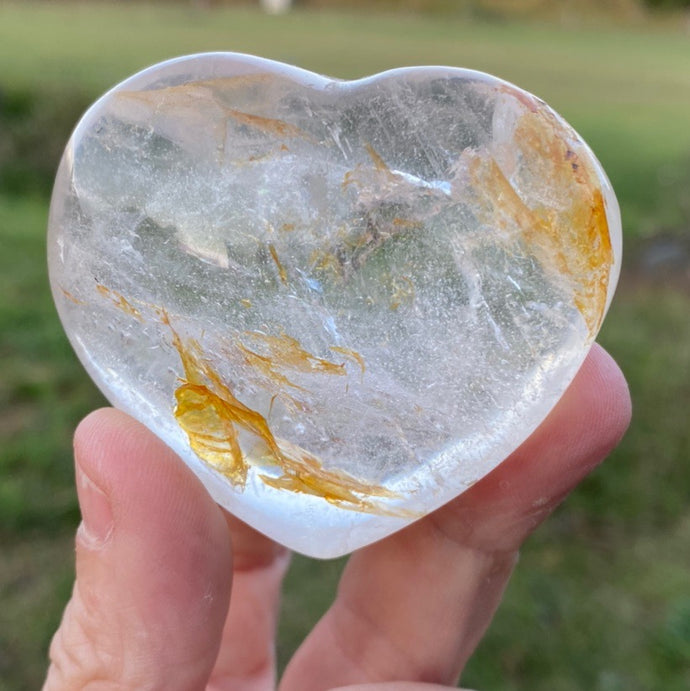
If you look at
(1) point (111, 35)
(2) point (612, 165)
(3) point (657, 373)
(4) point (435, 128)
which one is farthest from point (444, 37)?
(4) point (435, 128)

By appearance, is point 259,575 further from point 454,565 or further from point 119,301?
point 119,301

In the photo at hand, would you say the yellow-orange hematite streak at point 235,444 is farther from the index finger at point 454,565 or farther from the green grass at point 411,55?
the green grass at point 411,55

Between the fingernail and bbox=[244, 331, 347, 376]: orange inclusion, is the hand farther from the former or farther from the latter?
bbox=[244, 331, 347, 376]: orange inclusion

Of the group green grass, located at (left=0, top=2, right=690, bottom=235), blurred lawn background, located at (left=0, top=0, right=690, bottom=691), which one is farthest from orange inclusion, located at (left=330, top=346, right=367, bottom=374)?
green grass, located at (left=0, top=2, right=690, bottom=235)

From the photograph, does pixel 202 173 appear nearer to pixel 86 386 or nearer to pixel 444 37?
pixel 86 386

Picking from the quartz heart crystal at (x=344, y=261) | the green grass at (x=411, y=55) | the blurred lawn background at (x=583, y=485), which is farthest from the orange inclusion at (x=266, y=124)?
the green grass at (x=411, y=55)

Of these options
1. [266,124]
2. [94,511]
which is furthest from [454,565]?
[266,124]

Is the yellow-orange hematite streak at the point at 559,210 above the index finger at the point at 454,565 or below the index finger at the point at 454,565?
above
